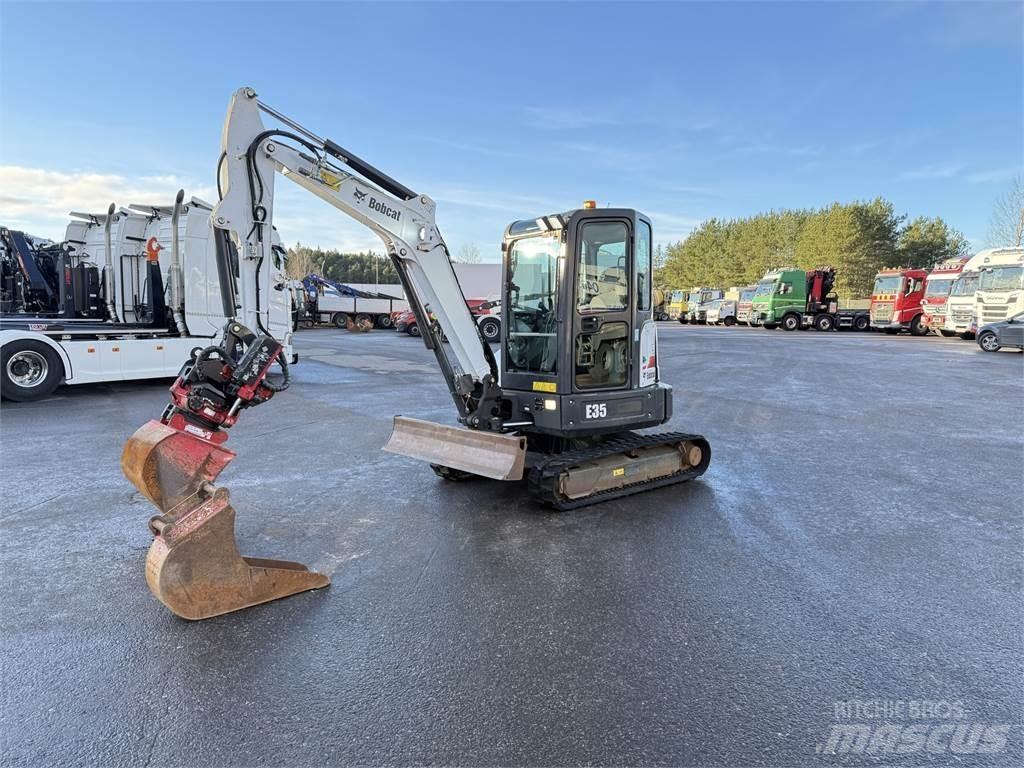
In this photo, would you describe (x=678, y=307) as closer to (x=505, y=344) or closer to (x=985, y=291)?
(x=985, y=291)

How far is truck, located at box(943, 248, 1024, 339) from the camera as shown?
886 inches

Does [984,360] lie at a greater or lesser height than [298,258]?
lesser

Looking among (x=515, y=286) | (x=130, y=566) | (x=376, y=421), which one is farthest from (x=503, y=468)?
(x=376, y=421)

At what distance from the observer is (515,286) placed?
5.83 m

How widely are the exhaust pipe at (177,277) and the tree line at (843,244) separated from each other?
53788 millimetres

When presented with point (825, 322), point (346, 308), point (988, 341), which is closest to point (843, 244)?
point (825, 322)

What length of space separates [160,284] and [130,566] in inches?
400

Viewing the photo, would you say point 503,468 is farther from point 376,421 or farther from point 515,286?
point 376,421

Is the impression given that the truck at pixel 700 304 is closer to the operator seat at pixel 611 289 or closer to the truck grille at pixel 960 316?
the truck grille at pixel 960 316

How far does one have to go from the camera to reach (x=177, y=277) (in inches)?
456

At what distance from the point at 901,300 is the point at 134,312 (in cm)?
3438

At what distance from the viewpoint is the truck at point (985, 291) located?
22.5 m

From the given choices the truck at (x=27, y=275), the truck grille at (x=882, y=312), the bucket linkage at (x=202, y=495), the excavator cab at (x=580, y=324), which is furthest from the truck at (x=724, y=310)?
the bucket linkage at (x=202, y=495)

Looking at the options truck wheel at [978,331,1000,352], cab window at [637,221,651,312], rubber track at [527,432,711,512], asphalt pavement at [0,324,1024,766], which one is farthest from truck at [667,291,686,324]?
cab window at [637,221,651,312]
